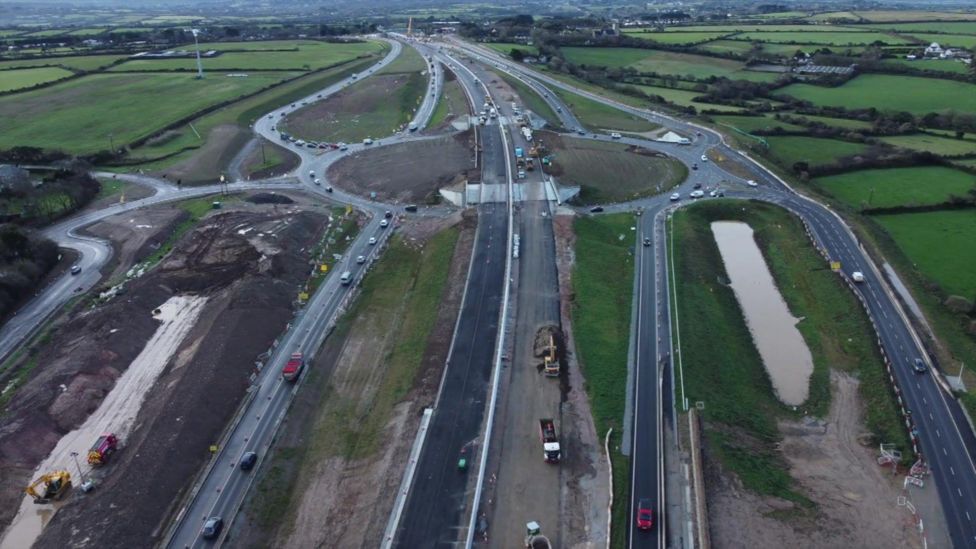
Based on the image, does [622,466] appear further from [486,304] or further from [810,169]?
[810,169]

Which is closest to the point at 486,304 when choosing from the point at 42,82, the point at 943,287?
the point at 943,287

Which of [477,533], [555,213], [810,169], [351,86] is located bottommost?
[477,533]

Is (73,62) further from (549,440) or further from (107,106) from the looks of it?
(549,440)

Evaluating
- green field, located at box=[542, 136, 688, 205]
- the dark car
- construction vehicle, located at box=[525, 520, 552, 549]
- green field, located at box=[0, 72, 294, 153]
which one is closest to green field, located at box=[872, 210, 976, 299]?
green field, located at box=[542, 136, 688, 205]

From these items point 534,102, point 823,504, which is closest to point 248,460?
point 823,504

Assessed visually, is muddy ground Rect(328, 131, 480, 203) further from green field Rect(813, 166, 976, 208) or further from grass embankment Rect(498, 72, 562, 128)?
green field Rect(813, 166, 976, 208)

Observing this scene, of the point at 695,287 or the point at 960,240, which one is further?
the point at 960,240
